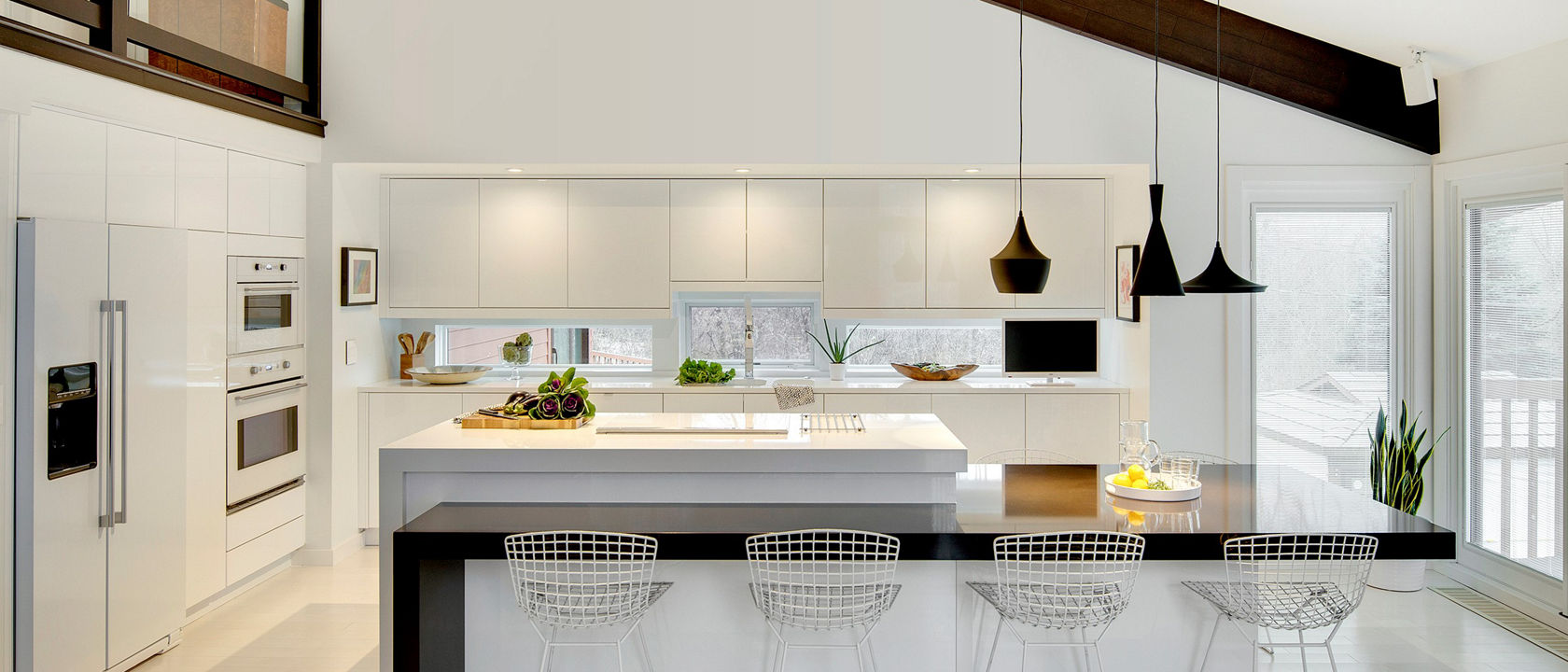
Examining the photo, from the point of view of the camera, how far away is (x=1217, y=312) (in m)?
4.79

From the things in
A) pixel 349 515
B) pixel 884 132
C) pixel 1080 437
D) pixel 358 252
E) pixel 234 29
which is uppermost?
pixel 234 29

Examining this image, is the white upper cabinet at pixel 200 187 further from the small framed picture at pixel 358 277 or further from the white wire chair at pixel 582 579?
the white wire chair at pixel 582 579

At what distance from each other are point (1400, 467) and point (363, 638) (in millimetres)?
4656

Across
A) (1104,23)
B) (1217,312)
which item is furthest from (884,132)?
(1217,312)

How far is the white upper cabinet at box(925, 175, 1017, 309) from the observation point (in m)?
5.20

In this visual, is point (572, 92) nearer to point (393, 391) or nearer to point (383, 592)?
point (393, 391)

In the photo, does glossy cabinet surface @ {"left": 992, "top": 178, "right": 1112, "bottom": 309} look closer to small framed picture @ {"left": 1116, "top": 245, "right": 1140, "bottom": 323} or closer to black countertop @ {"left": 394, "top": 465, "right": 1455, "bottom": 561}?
small framed picture @ {"left": 1116, "top": 245, "right": 1140, "bottom": 323}

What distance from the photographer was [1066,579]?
2812 mm

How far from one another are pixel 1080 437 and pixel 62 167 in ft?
15.0

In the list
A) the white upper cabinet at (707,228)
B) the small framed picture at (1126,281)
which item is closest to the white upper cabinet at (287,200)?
the white upper cabinet at (707,228)

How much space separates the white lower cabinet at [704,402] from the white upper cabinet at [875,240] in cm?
73

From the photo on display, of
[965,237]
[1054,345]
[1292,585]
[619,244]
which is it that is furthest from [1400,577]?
[619,244]

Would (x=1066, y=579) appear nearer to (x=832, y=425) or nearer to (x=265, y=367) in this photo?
(x=832, y=425)

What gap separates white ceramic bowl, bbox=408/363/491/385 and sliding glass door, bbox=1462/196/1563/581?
16.5ft
